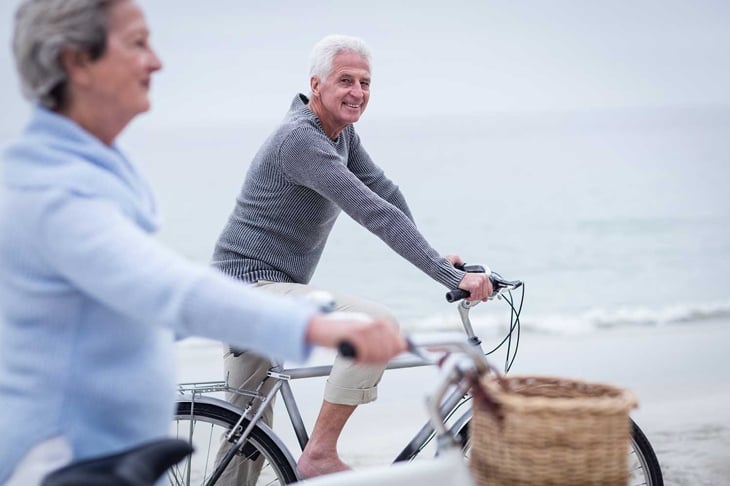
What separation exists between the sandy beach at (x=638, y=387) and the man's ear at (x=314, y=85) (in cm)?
83

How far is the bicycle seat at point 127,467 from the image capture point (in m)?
1.43

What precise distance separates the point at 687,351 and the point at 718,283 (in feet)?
18.2

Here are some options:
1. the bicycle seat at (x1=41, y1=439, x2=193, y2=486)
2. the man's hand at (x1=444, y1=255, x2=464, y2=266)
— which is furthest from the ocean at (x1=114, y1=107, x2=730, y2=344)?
the bicycle seat at (x1=41, y1=439, x2=193, y2=486)

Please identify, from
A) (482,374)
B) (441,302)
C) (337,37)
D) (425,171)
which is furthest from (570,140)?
(482,374)

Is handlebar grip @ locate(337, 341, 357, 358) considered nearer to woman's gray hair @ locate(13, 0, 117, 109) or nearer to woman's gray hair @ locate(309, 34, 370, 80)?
woman's gray hair @ locate(13, 0, 117, 109)

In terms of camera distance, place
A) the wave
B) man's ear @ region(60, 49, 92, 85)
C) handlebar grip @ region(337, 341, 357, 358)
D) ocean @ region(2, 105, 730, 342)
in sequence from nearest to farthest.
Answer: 1. handlebar grip @ region(337, 341, 357, 358)
2. man's ear @ region(60, 49, 92, 85)
3. the wave
4. ocean @ region(2, 105, 730, 342)

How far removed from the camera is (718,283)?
510 inches

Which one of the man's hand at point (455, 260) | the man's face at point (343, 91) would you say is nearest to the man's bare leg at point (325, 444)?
the man's hand at point (455, 260)

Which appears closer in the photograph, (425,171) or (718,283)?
(718,283)

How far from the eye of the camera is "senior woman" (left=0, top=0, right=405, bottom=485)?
4.63ft

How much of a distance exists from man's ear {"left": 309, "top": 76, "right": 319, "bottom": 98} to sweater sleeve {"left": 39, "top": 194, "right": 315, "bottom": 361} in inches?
70.8

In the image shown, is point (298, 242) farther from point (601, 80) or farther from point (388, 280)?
point (601, 80)

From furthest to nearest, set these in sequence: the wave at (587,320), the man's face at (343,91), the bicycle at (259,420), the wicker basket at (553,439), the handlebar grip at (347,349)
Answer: the wave at (587,320), the man's face at (343,91), the bicycle at (259,420), the wicker basket at (553,439), the handlebar grip at (347,349)

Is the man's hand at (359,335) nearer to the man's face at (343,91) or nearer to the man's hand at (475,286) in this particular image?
the man's hand at (475,286)
